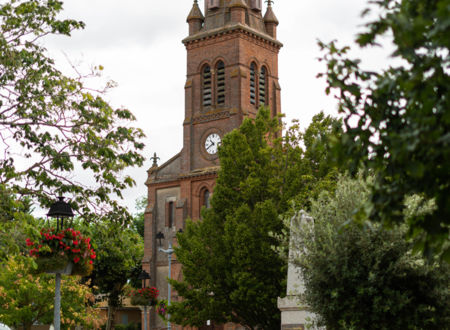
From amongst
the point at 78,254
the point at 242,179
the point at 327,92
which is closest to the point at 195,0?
the point at 242,179

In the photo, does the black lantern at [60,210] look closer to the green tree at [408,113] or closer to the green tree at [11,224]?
the green tree at [11,224]

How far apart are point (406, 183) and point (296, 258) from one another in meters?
8.31

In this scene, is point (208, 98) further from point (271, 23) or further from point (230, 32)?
point (271, 23)

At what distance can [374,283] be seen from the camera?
45.3ft

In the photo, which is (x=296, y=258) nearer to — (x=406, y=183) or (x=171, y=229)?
(x=406, y=183)

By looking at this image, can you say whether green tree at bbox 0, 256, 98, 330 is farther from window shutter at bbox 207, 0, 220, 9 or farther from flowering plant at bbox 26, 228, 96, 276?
window shutter at bbox 207, 0, 220, 9

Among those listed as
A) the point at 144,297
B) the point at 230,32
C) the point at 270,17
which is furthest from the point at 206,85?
the point at 144,297

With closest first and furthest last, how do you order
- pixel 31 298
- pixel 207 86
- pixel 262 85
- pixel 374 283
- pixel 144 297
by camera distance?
1. pixel 374 283
2. pixel 31 298
3. pixel 144 297
4. pixel 207 86
5. pixel 262 85

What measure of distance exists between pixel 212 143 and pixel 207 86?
16.3 feet

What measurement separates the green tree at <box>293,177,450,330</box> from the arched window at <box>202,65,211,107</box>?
4438 centimetres

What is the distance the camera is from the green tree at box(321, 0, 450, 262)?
539 cm

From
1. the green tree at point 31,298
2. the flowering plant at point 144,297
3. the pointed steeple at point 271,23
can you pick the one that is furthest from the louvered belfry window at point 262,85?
the green tree at point 31,298

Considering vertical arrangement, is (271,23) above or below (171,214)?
above

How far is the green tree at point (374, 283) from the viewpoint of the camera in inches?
539
